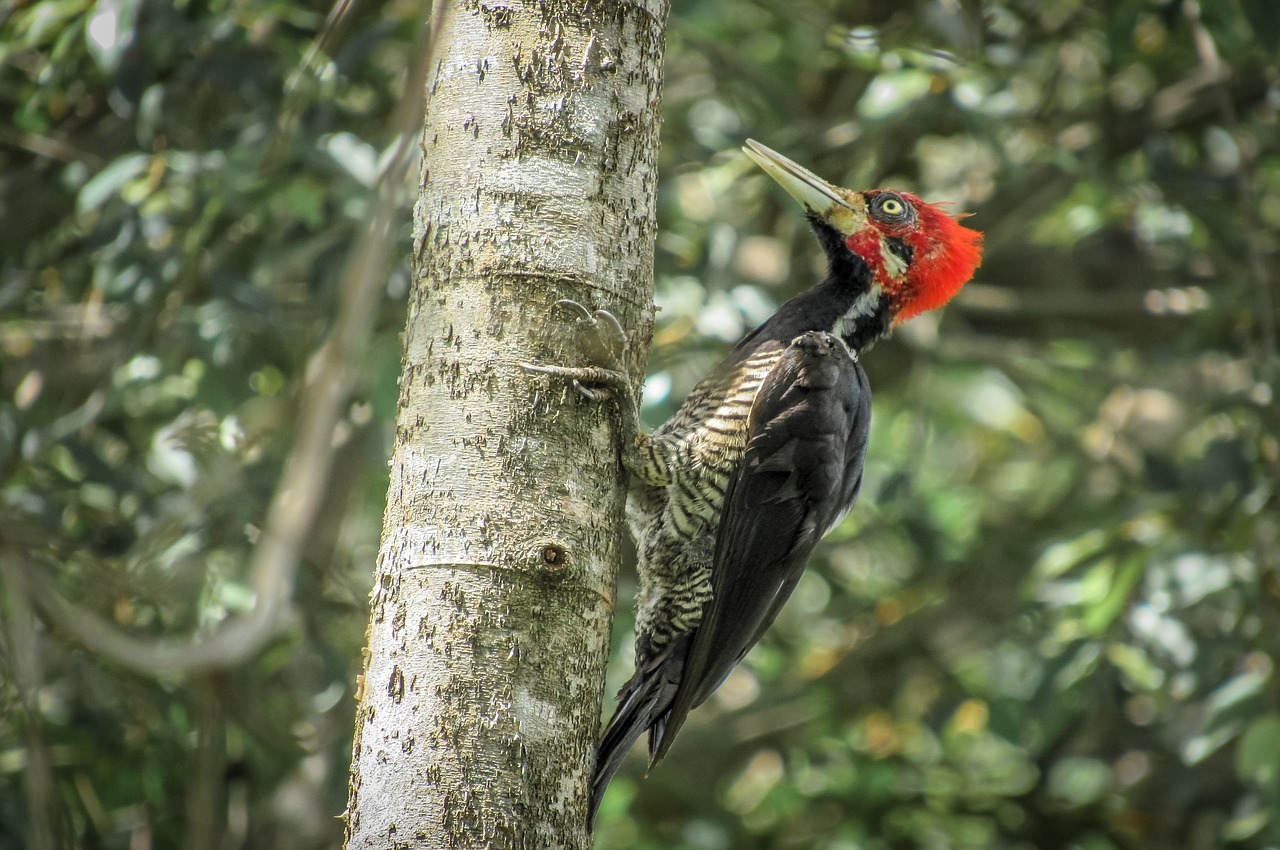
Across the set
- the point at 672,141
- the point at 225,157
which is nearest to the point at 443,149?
the point at 225,157

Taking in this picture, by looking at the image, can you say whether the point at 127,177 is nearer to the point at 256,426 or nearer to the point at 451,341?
the point at 451,341

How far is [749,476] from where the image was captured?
3.01 metres

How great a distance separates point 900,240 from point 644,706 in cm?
173

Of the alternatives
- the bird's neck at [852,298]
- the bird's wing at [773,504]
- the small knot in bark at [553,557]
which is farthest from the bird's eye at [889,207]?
the small knot in bark at [553,557]

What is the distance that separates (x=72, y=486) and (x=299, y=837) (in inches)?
56.4

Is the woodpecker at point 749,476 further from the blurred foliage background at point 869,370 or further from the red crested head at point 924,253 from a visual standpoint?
the blurred foliage background at point 869,370

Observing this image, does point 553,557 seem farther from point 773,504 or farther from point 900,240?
point 900,240

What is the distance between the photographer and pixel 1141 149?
4.96 metres

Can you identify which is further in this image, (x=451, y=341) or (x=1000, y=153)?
(x=1000, y=153)

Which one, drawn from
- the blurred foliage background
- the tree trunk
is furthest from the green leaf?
the tree trunk

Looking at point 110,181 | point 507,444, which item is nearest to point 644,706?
point 507,444

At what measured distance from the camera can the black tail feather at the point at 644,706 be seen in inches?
100.0

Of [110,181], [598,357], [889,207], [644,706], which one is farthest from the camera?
[889,207]

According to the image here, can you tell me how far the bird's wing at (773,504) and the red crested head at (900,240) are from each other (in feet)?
1.79
